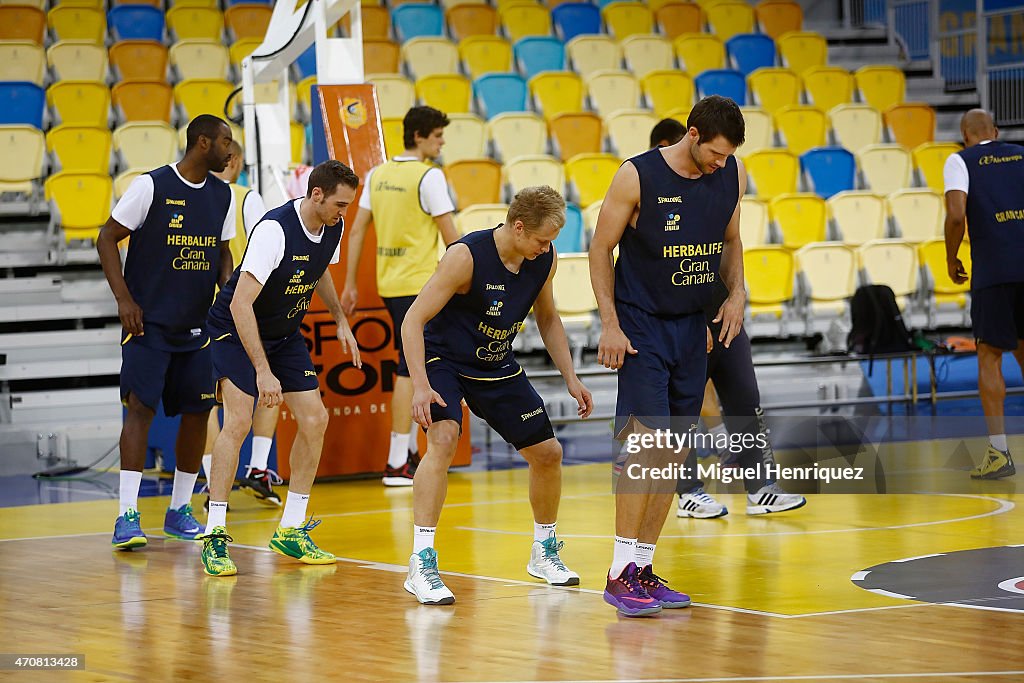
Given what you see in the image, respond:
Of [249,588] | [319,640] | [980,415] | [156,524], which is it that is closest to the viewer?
[319,640]

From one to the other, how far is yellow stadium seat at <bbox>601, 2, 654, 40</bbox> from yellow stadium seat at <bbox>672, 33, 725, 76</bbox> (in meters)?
0.75

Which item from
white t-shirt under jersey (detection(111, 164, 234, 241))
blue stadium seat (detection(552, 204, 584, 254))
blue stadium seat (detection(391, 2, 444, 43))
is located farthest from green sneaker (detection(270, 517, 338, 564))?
blue stadium seat (detection(391, 2, 444, 43))

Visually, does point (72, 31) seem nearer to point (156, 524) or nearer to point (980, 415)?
point (156, 524)

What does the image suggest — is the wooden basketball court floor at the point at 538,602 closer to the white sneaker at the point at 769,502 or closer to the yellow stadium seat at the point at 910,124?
the white sneaker at the point at 769,502

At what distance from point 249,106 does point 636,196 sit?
5.45m

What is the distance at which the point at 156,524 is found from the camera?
7.83 m

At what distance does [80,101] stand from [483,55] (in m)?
4.07

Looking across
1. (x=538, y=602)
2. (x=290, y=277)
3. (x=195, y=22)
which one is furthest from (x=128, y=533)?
(x=195, y=22)

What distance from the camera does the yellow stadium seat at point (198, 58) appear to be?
537 inches

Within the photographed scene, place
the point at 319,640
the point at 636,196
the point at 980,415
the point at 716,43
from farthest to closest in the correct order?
the point at 716,43 → the point at 980,415 → the point at 636,196 → the point at 319,640

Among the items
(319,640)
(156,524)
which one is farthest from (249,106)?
(319,640)

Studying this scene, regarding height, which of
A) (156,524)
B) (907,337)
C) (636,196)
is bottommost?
(156,524)

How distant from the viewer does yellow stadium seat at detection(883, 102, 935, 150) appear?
607 inches

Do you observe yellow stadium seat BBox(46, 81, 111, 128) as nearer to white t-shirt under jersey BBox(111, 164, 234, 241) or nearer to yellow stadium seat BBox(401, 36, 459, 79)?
yellow stadium seat BBox(401, 36, 459, 79)
